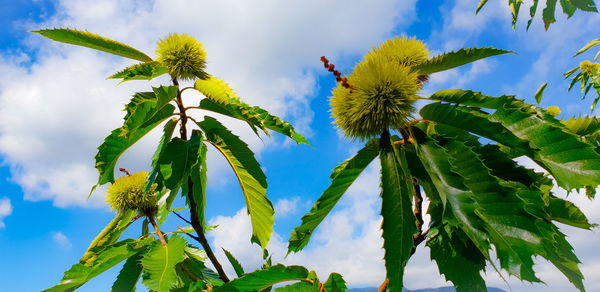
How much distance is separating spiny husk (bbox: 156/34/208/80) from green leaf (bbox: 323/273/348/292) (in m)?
1.34

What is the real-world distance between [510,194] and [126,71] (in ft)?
5.47

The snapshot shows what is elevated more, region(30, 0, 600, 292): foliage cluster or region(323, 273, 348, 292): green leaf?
region(30, 0, 600, 292): foliage cluster

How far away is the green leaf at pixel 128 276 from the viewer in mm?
2197

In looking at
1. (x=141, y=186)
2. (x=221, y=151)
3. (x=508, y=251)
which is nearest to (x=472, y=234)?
(x=508, y=251)

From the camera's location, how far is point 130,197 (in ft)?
8.74

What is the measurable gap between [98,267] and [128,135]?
2.45 feet

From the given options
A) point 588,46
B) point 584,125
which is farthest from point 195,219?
point 588,46

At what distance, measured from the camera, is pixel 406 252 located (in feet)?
4.55

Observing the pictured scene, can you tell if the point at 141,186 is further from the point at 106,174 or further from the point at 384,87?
the point at 384,87

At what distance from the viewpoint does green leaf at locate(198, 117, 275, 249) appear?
2.06 metres

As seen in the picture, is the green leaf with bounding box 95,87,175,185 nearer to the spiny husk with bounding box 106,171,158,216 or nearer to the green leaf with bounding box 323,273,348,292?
the spiny husk with bounding box 106,171,158,216

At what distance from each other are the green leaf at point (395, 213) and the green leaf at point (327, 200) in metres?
0.10

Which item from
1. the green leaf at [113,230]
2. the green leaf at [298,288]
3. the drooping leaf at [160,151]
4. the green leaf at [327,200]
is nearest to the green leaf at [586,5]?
the green leaf at [327,200]

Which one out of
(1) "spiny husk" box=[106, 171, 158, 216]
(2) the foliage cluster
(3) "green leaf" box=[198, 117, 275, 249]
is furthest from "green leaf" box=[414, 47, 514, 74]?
(1) "spiny husk" box=[106, 171, 158, 216]
